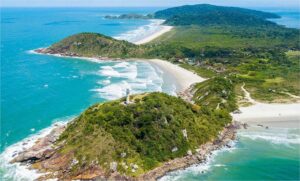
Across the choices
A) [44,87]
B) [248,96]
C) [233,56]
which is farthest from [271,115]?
[233,56]

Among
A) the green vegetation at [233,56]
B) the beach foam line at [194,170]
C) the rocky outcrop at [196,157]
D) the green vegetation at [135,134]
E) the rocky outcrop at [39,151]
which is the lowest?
the green vegetation at [233,56]

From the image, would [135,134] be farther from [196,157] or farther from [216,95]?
[216,95]

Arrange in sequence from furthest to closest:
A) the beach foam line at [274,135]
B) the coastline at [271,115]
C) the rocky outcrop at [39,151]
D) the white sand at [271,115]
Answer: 1. the white sand at [271,115]
2. the coastline at [271,115]
3. the beach foam line at [274,135]
4. the rocky outcrop at [39,151]

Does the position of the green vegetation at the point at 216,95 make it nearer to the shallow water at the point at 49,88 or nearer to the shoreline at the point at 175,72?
the shoreline at the point at 175,72

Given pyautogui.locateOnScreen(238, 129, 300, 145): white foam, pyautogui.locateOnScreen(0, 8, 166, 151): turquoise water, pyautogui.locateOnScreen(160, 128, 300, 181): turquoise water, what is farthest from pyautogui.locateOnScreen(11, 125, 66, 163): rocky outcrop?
pyautogui.locateOnScreen(238, 129, 300, 145): white foam

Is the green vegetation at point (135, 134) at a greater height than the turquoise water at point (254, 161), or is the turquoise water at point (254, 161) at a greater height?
the green vegetation at point (135, 134)

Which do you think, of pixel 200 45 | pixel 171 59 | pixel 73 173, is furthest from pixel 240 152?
pixel 200 45

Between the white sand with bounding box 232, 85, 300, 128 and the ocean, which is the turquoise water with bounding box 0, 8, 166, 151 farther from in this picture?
the white sand with bounding box 232, 85, 300, 128

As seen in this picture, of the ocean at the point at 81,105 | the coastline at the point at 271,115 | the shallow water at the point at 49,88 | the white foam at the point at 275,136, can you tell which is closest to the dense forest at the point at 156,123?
the coastline at the point at 271,115
